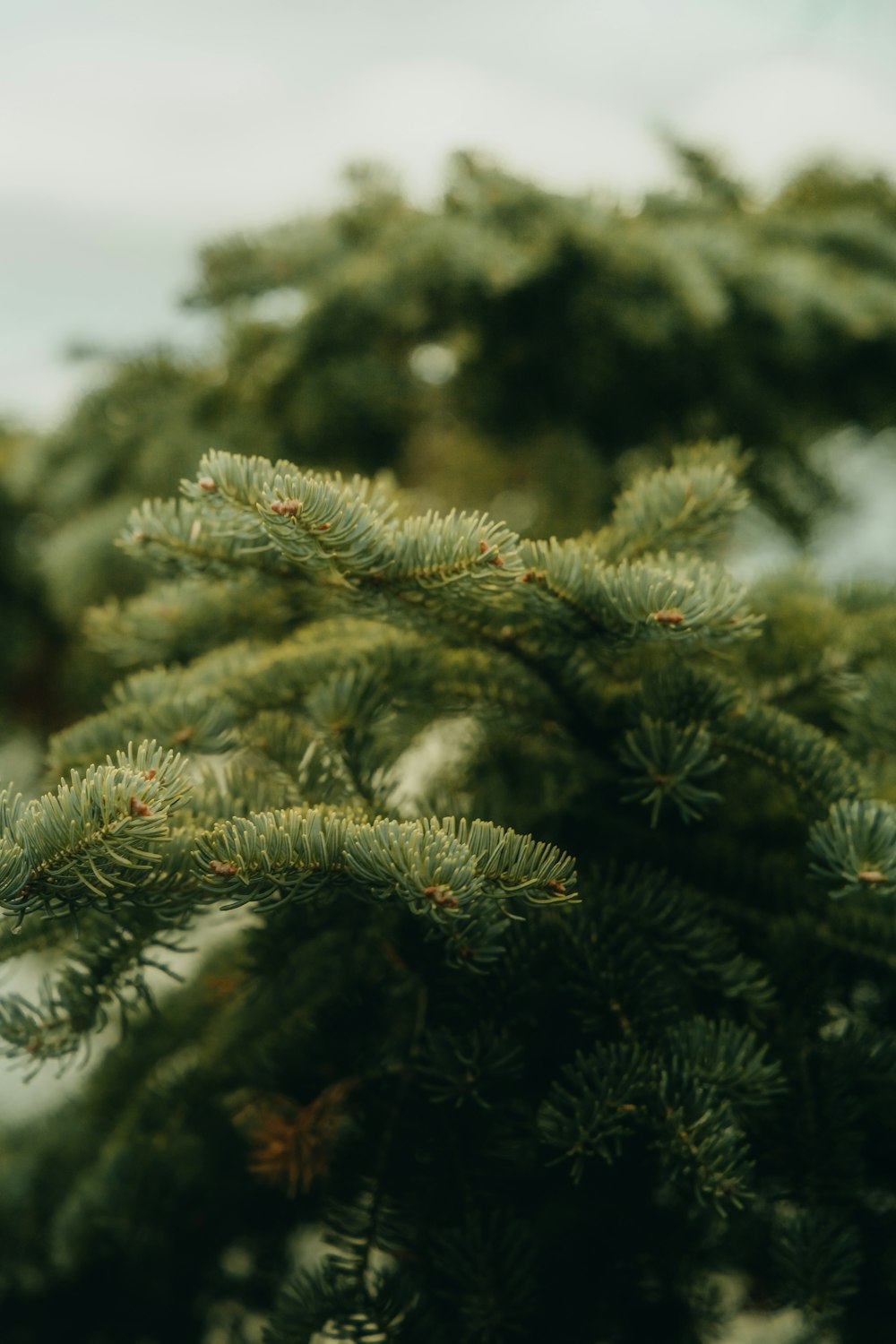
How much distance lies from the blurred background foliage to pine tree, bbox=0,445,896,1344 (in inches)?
12.7

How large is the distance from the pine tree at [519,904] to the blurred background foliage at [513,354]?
0.32 m

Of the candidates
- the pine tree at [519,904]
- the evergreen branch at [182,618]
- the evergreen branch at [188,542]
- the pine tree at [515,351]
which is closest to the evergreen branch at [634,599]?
the pine tree at [519,904]

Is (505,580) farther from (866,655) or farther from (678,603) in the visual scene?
(866,655)

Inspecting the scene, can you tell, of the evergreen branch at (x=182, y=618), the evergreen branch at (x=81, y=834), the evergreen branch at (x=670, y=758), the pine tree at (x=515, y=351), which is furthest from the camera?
the pine tree at (x=515, y=351)

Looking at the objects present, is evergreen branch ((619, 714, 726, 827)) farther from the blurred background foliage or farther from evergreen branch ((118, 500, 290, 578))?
the blurred background foliage

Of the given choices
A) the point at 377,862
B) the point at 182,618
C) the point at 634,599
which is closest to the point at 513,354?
the point at 182,618

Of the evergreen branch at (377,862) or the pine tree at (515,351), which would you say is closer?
the evergreen branch at (377,862)

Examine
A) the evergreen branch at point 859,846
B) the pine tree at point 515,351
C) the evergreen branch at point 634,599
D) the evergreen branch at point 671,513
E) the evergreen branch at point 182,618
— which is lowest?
the evergreen branch at point 859,846

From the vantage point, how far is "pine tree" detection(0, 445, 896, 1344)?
15.3 inches

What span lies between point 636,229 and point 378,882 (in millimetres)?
686

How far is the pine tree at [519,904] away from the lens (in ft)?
1.28

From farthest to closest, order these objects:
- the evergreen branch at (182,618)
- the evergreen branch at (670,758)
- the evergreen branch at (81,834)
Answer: the evergreen branch at (182,618) < the evergreen branch at (670,758) < the evergreen branch at (81,834)

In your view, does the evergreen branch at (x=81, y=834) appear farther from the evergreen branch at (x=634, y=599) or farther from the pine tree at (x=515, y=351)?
the pine tree at (x=515, y=351)

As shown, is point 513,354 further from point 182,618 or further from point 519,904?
point 519,904
